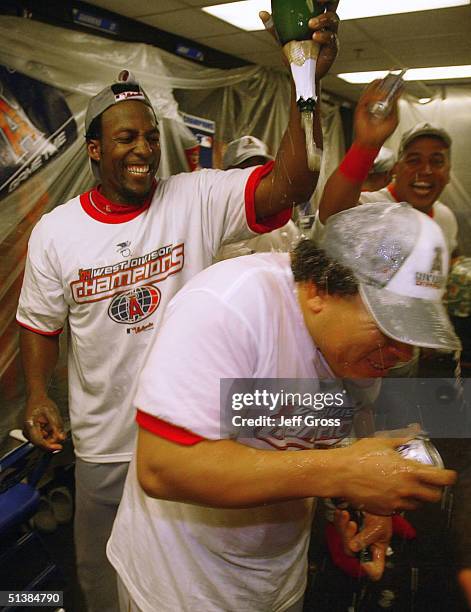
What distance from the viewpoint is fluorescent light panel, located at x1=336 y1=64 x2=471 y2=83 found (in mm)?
610

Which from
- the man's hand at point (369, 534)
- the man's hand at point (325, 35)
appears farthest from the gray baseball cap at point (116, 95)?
the man's hand at point (369, 534)

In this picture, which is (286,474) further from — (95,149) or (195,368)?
(95,149)

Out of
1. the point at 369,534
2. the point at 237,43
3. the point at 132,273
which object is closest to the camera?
the point at 369,534

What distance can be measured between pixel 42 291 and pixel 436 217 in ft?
1.95

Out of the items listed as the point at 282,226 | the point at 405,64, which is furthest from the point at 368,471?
the point at 405,64

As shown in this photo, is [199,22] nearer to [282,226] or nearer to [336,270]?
[282,226]

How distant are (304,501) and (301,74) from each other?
0.41 metres

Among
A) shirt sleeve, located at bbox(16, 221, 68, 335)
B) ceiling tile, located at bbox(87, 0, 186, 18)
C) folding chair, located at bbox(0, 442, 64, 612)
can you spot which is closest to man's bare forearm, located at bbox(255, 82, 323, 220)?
shirt sleeve, located at bbox(16, 221, 68, 335)

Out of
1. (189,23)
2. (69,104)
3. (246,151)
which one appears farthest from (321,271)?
(189,23)

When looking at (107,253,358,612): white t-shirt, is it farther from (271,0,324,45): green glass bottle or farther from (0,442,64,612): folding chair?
(0,442,64,612): folding chair

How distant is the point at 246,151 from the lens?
113cm

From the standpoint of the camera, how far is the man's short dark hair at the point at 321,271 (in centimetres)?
42

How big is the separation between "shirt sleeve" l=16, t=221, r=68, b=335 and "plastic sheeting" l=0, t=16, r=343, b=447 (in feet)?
1.54

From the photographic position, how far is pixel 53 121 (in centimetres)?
140
